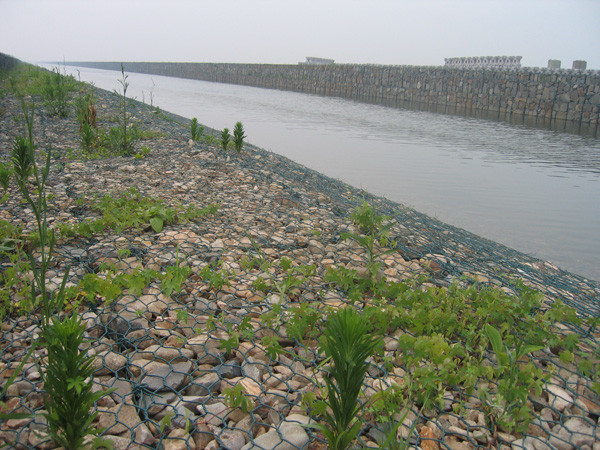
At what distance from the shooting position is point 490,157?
32.5ft

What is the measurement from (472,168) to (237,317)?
25.4ft

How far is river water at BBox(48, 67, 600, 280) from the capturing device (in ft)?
18.6

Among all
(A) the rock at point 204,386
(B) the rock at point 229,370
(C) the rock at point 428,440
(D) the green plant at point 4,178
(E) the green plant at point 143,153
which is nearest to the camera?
(C) the rock at point 428,440

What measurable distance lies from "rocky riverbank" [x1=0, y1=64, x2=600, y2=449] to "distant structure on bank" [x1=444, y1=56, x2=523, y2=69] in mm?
24229

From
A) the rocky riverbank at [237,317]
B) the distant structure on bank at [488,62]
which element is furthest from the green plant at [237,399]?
the distant structure on bank at [488,62]

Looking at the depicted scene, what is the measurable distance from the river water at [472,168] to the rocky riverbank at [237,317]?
1826 mm

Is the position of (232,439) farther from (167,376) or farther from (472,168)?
(472,168)

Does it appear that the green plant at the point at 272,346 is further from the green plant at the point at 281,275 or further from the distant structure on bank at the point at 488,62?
the distant structure on bank at the point at 488,62

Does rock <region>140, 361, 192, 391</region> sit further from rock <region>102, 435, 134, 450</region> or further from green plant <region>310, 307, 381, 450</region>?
green plant <region>310, 307, 381, 450</region>

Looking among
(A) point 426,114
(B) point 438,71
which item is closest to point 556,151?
(A) point 426,114

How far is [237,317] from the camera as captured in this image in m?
2.23

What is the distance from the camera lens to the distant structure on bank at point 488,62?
26072 mm

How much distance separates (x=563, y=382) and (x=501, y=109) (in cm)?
2096

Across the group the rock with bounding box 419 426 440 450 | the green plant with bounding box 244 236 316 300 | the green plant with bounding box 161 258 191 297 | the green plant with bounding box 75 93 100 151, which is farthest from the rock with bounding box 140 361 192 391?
the green plant with bounding box 75 93 100 151
